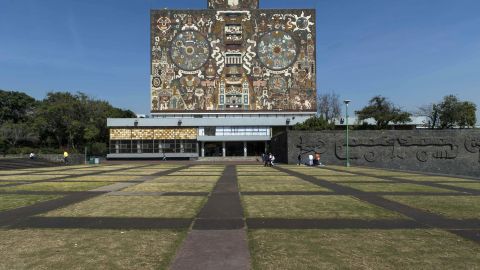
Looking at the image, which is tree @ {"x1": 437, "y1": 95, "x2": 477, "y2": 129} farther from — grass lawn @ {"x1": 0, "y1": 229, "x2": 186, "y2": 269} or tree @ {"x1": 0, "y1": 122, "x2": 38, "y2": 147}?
tree @ {"x1": 0, "y1": 122, "x2": 38, "y2": 147}

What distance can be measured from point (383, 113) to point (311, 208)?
205ft

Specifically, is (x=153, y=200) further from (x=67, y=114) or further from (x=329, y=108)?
(x=329, y=108)

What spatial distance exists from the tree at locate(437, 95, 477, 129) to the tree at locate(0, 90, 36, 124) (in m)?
87.5

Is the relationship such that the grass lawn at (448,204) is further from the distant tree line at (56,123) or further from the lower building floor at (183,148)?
the distant tree line at (56,123)

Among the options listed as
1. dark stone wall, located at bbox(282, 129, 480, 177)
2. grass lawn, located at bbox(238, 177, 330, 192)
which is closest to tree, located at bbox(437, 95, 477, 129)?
dark stone wall, located at bbox(282, 129, 480, 177)

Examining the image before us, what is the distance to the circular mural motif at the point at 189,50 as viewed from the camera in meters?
75.2

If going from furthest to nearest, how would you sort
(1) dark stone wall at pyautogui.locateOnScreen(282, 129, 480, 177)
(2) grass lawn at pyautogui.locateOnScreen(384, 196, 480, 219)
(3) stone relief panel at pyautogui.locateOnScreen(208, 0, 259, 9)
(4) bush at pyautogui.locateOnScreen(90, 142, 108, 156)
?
(3) stone relief panel at pyautogui.locateOnScreen(208, 0, 259, 9) → (4) bush at pyautogui.locateOnScreen(90, 142, 108, 156) → (1) dark stone wall at pyautogui.locateOnScreen(282, 129, 480, 177) → (2) grass lawn at pyautogui.locateOnScreen(384, 196, 480, 219)

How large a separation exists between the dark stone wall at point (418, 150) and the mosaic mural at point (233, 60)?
36.0 metres

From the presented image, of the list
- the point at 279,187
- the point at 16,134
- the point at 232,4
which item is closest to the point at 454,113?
the point at 232,4

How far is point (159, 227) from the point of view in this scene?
8055 mm

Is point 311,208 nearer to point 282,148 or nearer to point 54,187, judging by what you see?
point 54,187

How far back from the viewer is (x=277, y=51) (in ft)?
249

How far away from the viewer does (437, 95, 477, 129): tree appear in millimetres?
64125

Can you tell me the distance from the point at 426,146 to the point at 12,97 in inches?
3282
